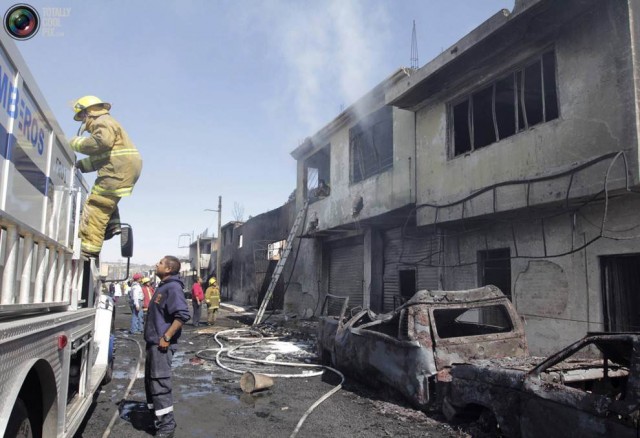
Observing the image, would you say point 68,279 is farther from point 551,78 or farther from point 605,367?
point 551,78

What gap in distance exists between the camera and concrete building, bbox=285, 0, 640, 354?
7.27 metres

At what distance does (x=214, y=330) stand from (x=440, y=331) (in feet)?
30.1

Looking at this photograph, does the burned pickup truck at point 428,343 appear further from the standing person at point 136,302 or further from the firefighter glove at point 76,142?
the standing person at point 136,302

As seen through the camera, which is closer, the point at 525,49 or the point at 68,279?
the point at 68,279

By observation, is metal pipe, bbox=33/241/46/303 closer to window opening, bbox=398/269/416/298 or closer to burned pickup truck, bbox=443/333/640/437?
burned pickup truck, bbox=443/333/640/437

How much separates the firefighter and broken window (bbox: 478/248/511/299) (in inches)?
286

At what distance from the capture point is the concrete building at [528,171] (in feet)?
23.9

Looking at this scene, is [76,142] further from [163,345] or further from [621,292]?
[621,292]

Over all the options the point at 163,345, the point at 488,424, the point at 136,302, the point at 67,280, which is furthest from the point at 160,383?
the point at 136,302

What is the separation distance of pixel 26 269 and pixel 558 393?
3.77 m

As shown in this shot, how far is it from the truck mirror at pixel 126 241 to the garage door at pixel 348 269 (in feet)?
32.1

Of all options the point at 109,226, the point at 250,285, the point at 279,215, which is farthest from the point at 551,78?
the point at 250,285

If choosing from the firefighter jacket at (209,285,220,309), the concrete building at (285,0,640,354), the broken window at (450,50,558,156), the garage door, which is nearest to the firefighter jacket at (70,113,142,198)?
the concrete building at (285,0,640,354)

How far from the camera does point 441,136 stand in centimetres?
1072
